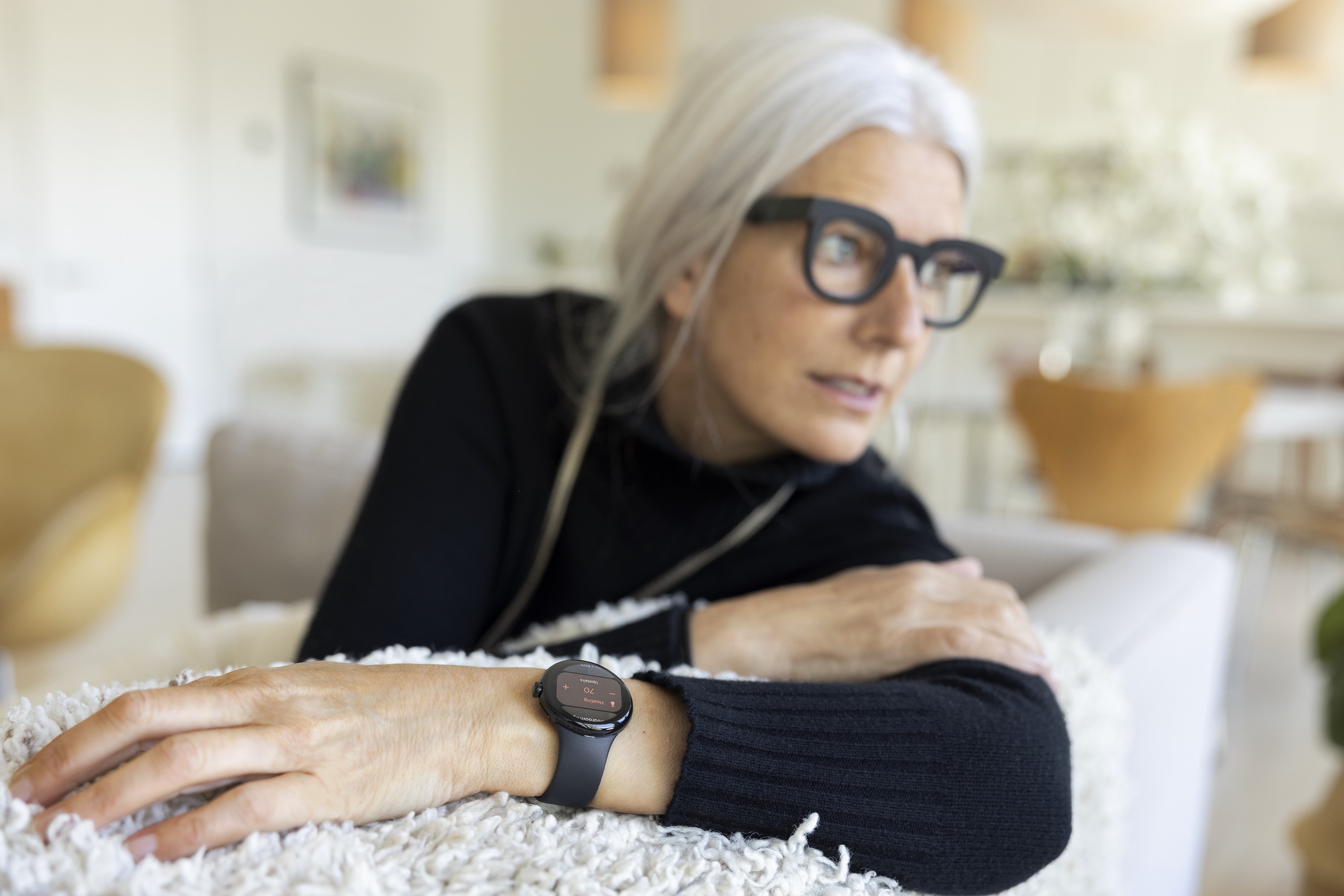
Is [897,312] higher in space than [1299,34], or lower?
lower

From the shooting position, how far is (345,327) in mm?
6879

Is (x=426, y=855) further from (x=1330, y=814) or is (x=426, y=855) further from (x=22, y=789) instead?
(x=1330, y=814)

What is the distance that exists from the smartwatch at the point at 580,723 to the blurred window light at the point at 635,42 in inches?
169

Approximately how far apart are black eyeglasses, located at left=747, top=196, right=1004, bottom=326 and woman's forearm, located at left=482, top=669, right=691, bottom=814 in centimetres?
46

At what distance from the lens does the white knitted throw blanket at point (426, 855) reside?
40cm

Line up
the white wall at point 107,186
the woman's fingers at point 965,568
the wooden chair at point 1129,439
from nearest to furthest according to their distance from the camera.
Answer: the woman's fingers at point 965,568 → the wooden chair at point 1129,439 → the white wall at point 107,186

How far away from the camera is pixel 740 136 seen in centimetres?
97

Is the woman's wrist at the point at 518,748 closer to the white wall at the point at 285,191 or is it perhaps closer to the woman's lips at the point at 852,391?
the woman's lips at the point at 852,391

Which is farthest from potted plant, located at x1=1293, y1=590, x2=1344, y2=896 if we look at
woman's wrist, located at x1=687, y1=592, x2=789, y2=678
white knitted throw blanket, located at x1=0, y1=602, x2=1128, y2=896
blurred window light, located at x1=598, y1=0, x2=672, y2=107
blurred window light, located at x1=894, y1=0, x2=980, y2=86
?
blurred window light, located at x1=598, y1=0, x2=672, y2=107

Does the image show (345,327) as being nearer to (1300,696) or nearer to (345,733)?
(1300,696)

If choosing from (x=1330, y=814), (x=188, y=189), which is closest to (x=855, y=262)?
(x=1330, y=814)

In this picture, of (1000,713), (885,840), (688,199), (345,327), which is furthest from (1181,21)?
(345,327)

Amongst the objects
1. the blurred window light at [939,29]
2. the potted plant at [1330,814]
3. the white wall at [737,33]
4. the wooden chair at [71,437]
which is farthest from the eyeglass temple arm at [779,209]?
the white wall at [737,33]

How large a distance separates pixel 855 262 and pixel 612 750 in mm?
549
